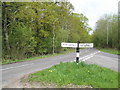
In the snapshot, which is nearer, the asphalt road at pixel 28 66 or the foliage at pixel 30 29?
the asphalt road at pixel 28 66

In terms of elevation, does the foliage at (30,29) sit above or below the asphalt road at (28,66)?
above

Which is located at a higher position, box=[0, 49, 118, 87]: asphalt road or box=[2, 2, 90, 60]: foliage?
box=[2, 2, 90, 60]: foliage

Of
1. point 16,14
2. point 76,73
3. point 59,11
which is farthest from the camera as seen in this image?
point 59,11

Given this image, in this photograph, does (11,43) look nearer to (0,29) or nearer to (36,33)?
(0,29)

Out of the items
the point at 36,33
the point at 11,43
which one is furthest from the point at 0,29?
the point at 36,33

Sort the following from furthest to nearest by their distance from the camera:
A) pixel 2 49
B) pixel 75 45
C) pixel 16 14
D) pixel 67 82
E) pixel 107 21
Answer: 1. pixel 107 21
2. pixel 16 14
3. pixel 2 49
4. pixel 75 45
5. pixel 67 82

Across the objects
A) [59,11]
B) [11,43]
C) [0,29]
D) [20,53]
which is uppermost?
[59,11]

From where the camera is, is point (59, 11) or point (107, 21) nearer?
point (59, 11)

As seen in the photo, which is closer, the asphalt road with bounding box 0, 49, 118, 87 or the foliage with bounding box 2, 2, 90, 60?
the asphalt road with bounding box 0, 49, 118, 87

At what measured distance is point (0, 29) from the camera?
19.0m

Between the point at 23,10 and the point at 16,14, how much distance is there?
1.08 metres

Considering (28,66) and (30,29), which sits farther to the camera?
(30,29)

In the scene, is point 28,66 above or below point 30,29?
Result: below

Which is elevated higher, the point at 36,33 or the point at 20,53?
the point at 36,33
